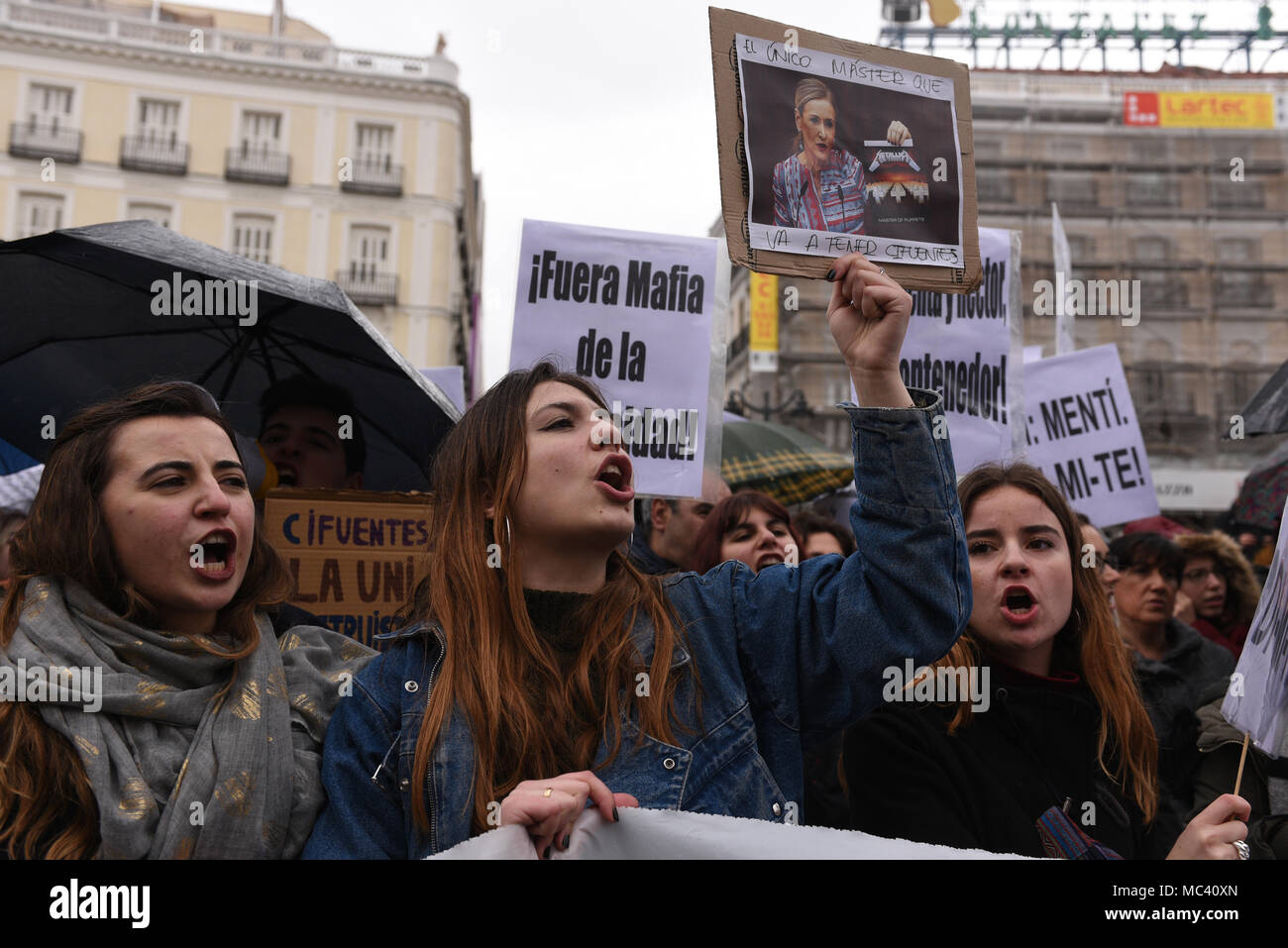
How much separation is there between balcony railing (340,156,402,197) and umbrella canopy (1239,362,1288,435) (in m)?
28.7

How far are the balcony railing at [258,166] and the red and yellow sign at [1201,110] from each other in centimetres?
2385

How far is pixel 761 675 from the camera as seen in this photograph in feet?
6.65

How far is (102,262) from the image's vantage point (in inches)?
132

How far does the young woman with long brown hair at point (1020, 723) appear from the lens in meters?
2.31

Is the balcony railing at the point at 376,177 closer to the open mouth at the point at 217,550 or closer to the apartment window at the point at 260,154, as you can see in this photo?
the apartment window at the point at 260,154

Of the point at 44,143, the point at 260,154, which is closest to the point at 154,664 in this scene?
the point at 260,154

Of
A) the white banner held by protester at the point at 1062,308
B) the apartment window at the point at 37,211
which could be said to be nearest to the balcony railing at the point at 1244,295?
the white banner held by protester at the point at 1062,308

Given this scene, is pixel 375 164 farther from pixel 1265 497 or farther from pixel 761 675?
pixel 761 675

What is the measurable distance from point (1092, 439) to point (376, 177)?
27.7 m

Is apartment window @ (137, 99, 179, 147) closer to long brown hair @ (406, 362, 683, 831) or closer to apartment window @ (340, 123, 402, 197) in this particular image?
apartment window @ (340, 123, 402, 197)

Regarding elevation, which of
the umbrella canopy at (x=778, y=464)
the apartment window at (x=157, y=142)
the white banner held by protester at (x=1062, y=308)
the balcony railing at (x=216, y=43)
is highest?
the balcony railing at (x=216, y=43)

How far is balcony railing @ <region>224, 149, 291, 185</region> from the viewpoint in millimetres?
30328
